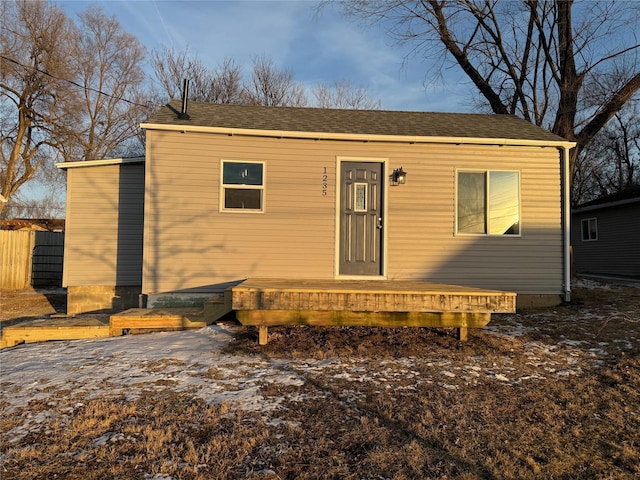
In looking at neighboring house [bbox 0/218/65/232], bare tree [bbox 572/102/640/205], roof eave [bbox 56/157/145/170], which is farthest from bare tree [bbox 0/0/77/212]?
bare tree [bbox 572/102/640/205]

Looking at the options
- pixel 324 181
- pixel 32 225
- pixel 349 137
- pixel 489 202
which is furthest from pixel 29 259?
pixel 489 202

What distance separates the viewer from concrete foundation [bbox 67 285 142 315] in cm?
717

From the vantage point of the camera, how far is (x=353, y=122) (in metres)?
7.81

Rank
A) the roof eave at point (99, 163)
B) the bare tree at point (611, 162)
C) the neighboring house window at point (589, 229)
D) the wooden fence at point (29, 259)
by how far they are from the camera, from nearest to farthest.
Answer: the roof eave at point (99, 163)
the wooden fence at point (29, 259)
the neighboring house window at point (589, 229)
the bare tree at point (611, 162)

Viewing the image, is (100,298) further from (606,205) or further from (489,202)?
(606,205)

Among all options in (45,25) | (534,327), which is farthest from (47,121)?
(534,327)

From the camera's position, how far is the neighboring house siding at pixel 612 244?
557 inches

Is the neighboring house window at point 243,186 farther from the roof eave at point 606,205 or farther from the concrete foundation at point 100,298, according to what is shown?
the roof eave at point 606,205

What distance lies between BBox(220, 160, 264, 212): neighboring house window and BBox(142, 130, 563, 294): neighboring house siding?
0.12 metres

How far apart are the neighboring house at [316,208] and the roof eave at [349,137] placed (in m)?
0.02

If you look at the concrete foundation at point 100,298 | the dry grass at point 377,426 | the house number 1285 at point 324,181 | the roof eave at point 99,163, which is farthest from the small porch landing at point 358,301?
the roof eave at point 99,163

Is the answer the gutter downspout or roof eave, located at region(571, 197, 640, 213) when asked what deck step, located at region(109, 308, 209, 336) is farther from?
roof eave, located at region(571, 197, 640, 213)

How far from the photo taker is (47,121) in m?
20.2

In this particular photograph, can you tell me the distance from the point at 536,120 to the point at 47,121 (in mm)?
22537
